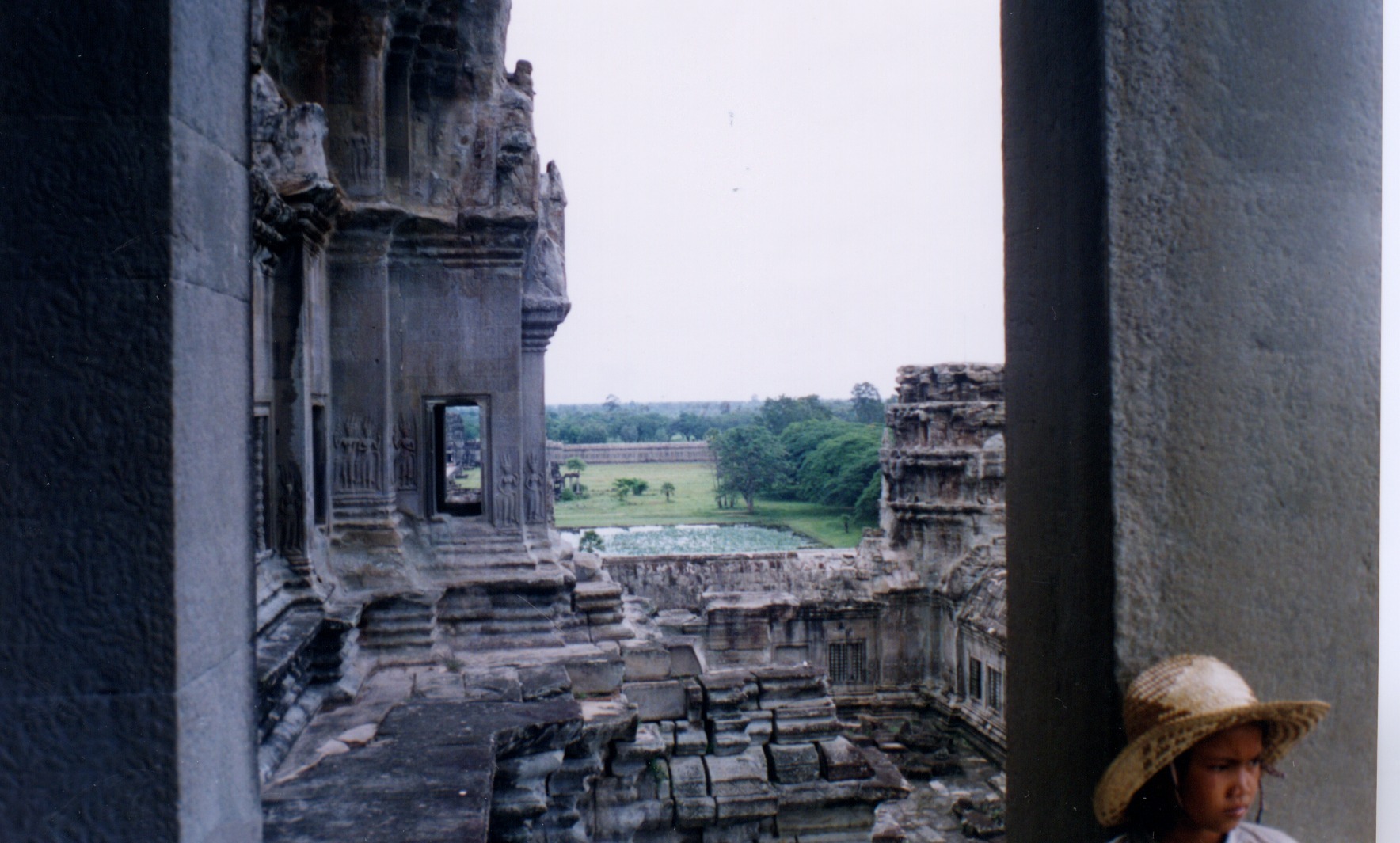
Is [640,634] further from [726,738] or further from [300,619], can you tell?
[300,619]

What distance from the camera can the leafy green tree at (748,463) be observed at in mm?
57594

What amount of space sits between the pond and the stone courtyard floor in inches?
949

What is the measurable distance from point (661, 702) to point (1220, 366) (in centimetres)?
663

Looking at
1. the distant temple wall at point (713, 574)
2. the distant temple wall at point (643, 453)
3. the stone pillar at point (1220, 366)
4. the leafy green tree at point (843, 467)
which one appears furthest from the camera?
the distant temple wall at point (643, 453)

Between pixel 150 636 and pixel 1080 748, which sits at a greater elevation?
pixel 150 636

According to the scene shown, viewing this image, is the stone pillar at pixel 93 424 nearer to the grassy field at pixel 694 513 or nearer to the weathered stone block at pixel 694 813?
the weathered stone block at pixel 694 813

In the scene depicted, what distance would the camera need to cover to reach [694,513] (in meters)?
56.3

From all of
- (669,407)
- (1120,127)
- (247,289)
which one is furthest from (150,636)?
(669,407)

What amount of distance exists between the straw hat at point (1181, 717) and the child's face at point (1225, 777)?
0.02 metres

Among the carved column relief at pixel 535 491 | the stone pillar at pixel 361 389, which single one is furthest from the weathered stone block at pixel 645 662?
the stone pillar at pixel 361 389

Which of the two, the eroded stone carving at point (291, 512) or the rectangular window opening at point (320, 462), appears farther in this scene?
the rectangular window opening at point (320, 462)

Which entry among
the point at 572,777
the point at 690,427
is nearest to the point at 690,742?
the point at 572,777

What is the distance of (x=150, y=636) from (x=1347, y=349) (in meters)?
2.35

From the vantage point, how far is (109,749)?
67.6 inches
